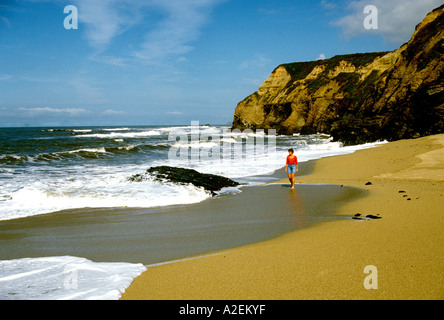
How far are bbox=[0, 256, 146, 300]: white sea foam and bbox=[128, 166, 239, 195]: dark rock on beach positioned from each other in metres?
5.28

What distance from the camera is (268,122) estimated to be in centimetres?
5928

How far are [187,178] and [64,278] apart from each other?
20.4 feet

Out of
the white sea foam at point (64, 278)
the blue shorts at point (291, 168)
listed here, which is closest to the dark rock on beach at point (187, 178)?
the blue shorts at point (291, 168)

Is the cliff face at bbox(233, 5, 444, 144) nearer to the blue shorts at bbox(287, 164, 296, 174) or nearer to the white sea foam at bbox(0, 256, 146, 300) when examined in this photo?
the blue shorts at bbox(287, 164, 296, 174)

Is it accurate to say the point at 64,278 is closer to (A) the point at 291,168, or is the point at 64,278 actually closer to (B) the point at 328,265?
(B) the point at 328,265

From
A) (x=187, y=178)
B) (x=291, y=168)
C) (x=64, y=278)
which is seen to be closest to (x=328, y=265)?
(x=64, y=278)

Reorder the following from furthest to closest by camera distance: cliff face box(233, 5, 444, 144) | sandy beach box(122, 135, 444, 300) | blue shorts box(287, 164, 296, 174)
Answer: cliff face box(233, 5, 444, 144), blue shorts box(287, 164, 296, 174), sandy beach box(122, 135, 444, 300)

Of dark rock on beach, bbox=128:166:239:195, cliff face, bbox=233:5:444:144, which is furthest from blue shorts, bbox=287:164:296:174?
cliff face, bbox=233:5:444:144

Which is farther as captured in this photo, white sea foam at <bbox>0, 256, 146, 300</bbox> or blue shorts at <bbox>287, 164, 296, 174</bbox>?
blue shorts at <bbox>287, 164, 296, 174</bbox>

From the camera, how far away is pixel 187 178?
9.42 metres

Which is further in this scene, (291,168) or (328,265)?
(291,168)

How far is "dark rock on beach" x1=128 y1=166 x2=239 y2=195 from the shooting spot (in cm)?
912
